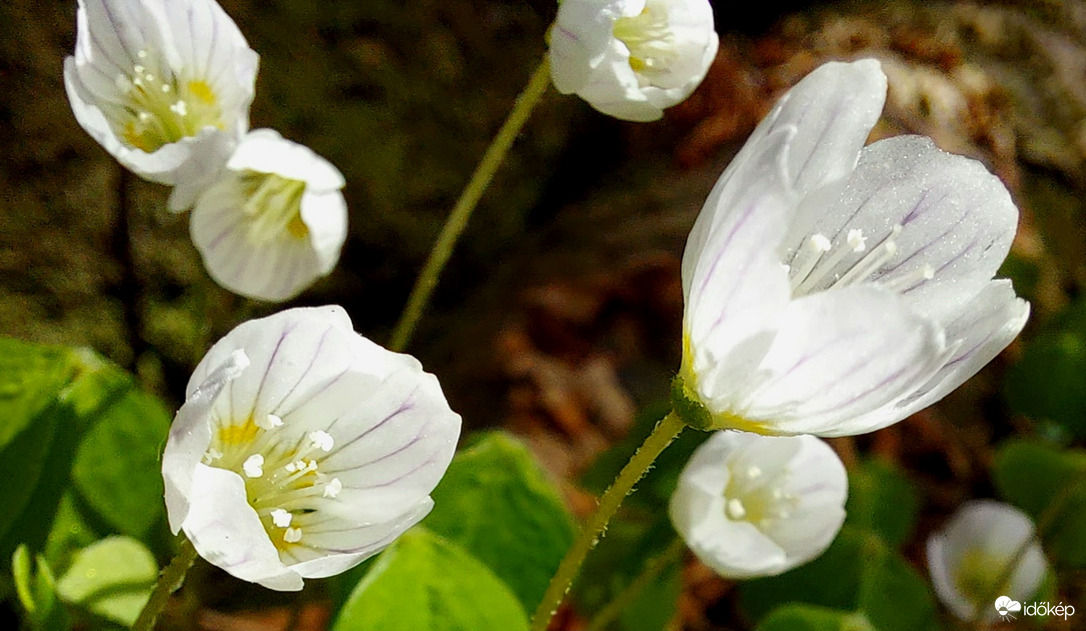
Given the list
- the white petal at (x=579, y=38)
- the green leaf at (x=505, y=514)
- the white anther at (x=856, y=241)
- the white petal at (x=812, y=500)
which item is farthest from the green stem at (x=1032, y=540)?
the white petal at (x=579, y=38)

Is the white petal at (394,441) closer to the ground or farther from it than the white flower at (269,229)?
farther from it

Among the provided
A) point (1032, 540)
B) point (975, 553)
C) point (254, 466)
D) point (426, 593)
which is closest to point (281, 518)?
point (254, 466)

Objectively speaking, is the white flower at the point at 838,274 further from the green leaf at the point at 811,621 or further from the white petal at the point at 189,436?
the green leaf at the point at 811,621

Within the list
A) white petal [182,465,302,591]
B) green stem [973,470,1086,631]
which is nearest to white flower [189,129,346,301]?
white petal [182,465,302,591]

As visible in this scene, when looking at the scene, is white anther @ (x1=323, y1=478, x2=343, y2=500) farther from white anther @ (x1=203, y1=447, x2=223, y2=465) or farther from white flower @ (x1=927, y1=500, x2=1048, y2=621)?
white flower @ (x1=927, y1=500, x2=1048, y2=621)

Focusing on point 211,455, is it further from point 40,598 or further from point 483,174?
point 483,174

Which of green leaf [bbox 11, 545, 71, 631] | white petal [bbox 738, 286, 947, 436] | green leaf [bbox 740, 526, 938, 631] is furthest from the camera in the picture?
green leaf [bbox 740, 526, 938, 631]

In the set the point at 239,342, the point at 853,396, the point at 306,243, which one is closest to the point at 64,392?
the point at 306,243
